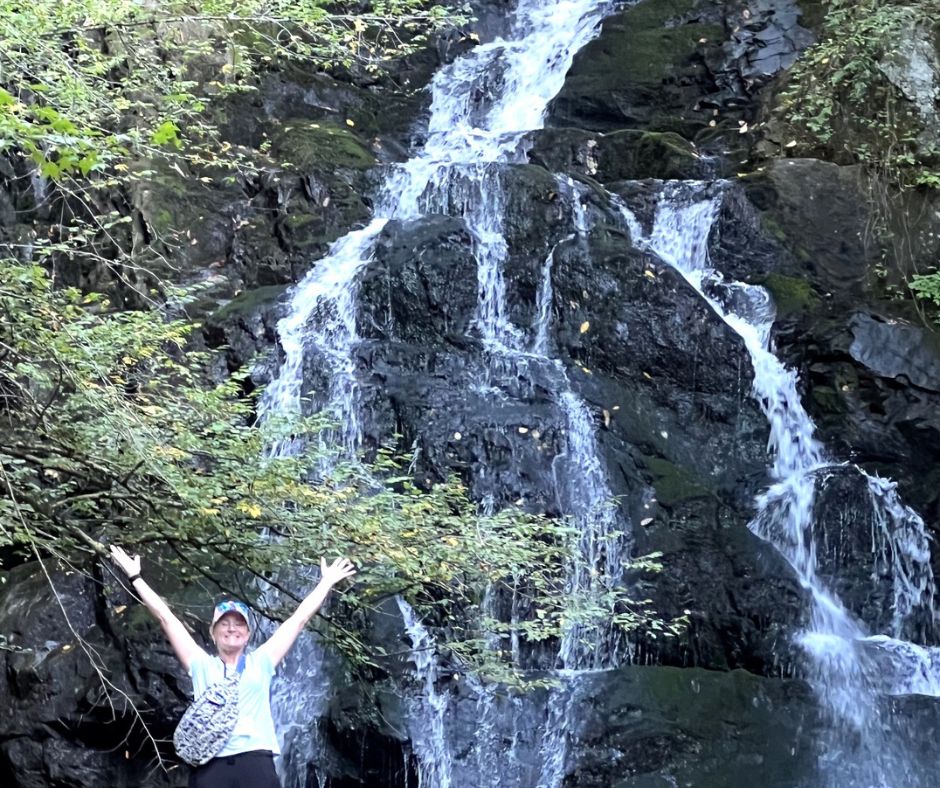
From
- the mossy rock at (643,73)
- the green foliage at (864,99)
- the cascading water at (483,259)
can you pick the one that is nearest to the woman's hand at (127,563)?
the cascading water at (483,259)

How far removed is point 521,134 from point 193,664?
10954 mm

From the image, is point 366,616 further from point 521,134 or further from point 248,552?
point 521,134

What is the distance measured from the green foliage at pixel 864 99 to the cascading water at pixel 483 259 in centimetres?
359

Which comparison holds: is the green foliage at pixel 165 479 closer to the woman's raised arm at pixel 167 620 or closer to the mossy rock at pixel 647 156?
the woman's raised arm at pixel 167 620

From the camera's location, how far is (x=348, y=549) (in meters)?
5.03

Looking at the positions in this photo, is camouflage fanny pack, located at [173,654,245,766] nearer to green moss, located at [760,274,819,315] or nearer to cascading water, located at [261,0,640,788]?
cascading water, located at [261,0,640,788]

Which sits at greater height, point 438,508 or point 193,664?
point 438,508

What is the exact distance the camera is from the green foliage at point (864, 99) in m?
11.6

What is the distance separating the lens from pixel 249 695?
11.6 feet

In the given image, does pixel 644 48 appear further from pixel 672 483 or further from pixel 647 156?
pixel 672 483

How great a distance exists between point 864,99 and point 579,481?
6409 mm

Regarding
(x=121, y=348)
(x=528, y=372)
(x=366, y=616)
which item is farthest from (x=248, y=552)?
(x=528, y=372)

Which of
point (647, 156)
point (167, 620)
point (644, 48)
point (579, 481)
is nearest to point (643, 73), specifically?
point (644, 48)


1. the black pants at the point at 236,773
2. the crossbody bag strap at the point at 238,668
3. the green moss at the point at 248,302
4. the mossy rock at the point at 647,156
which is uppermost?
the mossy rock at the point at 647,156
